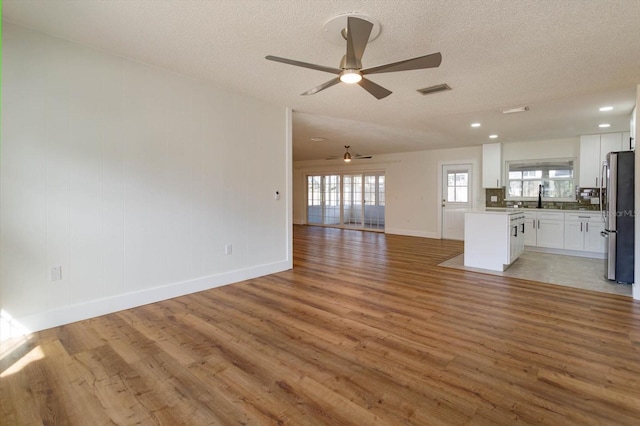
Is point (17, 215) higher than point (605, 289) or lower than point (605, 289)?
higher

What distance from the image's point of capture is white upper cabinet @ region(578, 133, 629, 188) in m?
5.96

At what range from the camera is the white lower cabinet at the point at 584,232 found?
5913mm

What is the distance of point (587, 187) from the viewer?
622 centimetres

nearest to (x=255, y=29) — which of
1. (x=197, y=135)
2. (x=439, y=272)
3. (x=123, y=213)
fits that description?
(x=197, y=135)

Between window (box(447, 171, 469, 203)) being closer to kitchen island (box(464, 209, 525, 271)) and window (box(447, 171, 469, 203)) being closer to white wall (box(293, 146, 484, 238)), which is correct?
white wall (box(293, 146, 484, 238))

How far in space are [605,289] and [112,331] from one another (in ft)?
18.4

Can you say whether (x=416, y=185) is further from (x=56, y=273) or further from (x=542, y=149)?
(x=56, y=273)

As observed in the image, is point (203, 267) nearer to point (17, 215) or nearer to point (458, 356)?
point (17, 215)

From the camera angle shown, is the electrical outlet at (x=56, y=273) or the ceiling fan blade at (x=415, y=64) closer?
the ceiling fan blade at (x=415, y=64)

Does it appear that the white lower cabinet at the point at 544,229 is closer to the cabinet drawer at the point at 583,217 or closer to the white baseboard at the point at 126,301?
the cabinet drawer at the point at 583,217

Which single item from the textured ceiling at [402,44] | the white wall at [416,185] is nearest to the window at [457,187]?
the white wall at [416,185]

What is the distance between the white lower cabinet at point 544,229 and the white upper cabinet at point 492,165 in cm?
107

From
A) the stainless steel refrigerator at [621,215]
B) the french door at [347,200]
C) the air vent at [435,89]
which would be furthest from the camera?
the french door at [347,200]

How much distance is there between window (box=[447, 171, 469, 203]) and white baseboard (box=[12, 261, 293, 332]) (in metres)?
6.01
